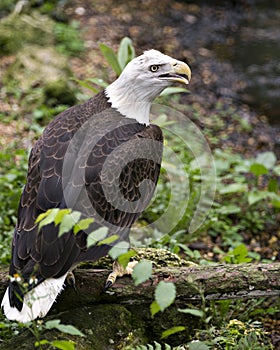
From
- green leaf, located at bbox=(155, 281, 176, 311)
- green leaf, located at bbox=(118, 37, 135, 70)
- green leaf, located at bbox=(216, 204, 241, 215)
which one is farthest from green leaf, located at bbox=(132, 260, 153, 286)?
green leaf, located at bbox=(118, 37, 135, 70)

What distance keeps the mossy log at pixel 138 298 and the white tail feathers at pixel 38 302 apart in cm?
19

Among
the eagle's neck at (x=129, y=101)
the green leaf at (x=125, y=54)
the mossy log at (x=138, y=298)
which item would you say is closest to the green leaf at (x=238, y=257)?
the mossy log at (x=138, y=298)

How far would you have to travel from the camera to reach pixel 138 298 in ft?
15.4

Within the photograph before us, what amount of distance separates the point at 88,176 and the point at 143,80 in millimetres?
1027

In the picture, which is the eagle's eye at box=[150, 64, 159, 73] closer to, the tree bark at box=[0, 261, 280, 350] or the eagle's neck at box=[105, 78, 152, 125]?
the eagle's neck at box=[105, 78, 152, 125]

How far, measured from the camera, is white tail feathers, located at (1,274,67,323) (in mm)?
4234

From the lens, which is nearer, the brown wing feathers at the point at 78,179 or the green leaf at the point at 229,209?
the brown wing feathers at the point at 78,179

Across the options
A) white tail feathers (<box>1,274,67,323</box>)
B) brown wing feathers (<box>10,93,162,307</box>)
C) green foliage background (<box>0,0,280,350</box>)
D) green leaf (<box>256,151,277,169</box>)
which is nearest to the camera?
white tail feathers (<box>1,274,67,323</box>)

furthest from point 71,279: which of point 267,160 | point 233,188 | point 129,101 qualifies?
point 267,160

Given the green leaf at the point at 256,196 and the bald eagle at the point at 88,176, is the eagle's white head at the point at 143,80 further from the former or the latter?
the green leaf at the point at 256,196

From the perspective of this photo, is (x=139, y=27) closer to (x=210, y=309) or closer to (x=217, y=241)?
(x=217, y=241)

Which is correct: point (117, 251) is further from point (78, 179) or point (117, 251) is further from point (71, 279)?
point (71, 279)

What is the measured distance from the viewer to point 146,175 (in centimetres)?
501

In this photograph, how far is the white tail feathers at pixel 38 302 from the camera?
13.9 ft
